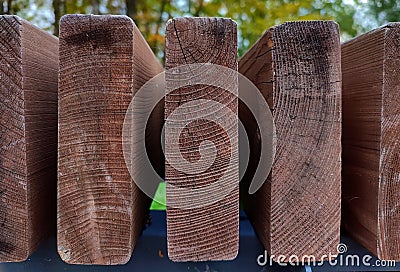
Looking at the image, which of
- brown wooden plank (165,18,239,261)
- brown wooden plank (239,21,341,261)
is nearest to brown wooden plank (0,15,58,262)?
brown wooden plank (165,18,239,261)

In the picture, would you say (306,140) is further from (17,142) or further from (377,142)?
(17,142)

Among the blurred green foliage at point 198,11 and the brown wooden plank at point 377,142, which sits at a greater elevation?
the blurred green foliage at point 198,11

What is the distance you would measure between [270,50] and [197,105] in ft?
0.77

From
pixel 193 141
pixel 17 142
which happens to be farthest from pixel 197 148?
pixel 17 142

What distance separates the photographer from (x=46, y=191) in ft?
3.79

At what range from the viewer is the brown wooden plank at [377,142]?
973 millimetres

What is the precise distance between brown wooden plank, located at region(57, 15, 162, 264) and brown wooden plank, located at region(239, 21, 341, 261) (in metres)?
0.35

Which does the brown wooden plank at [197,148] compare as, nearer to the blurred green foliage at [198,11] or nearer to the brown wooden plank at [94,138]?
the brown wooden plank at [94,138]

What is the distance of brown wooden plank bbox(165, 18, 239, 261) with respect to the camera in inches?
37.2

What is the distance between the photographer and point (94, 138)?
3.14 feet

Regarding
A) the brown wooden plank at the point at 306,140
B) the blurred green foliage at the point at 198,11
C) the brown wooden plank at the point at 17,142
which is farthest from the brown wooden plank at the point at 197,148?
the blurred green foliage at the point at 198,11

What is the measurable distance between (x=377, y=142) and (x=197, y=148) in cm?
44

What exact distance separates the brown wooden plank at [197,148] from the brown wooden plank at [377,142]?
0.35 meters

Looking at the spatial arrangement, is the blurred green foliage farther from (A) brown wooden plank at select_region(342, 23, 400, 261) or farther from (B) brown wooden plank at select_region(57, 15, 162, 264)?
(A) brown wooden plank at select_region(342, 23, 400, 261)
